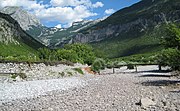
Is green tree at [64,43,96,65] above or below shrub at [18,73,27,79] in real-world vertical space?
above

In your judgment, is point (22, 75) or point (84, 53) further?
point (84, 53)

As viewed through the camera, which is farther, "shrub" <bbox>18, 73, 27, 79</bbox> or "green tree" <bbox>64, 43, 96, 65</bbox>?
"green tree" <bbox>64, 43, 96, 65</bbox>

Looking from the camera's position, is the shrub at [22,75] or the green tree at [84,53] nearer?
the shrub at [22,75]

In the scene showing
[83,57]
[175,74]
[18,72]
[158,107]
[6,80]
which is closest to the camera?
[158,107]

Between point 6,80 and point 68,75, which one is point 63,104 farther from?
point 68,75

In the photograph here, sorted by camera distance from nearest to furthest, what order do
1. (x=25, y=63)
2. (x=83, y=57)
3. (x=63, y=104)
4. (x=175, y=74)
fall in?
1. (x=63, y=104)
2. (x=25, y=63)
3. (x=175, y=74)
4. (x=83, y=57)

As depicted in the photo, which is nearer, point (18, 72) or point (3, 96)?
point (3, 96)

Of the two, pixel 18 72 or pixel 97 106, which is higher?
pixel 18 72

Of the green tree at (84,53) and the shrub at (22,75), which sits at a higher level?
the green tree at (84,53)

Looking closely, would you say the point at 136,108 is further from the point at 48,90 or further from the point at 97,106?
the point at 48,90

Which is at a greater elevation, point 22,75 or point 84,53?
point 84,53

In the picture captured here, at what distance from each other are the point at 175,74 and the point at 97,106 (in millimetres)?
32965

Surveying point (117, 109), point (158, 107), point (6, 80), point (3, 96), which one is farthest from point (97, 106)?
point (6, 80)

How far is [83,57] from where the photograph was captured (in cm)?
11362
